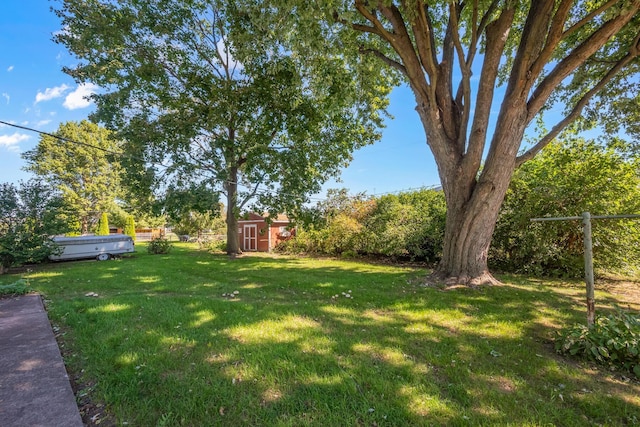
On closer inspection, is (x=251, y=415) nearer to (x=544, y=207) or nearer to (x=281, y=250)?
(x=544, y=207)

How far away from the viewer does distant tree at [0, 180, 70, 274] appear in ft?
30.5

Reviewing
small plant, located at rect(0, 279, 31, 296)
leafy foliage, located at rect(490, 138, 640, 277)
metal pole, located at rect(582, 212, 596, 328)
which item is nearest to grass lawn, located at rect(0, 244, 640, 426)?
metal pole, located at rect(582, 212, 596, 328)

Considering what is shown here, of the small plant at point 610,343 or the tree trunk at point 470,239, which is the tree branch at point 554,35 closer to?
the tree trunk at point 470,239

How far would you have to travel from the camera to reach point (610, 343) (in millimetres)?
2674

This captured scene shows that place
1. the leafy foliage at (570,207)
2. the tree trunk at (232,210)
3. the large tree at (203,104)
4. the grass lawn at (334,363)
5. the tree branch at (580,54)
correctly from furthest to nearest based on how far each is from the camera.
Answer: the tree trunk at (232,210), the large tree at (203,104), the leafy foliage at (570,207), the tree branch at (580,54), the grass lawn at (334,363)

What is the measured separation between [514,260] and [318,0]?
883 centimetres

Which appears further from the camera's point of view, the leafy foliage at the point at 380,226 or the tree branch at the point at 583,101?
the leafy foliage at the point at 380,226

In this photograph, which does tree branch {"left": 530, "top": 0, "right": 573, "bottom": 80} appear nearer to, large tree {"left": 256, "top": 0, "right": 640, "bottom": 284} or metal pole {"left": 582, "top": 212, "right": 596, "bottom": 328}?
large tree {"left": 256, "top": 0, "right": 640, "bottom": 284}

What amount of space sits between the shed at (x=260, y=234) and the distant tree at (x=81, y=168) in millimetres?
13144

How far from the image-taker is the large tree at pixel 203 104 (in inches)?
410

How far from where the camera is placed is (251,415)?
193cm

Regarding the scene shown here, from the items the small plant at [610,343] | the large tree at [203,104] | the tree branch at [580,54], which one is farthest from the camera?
the large tree at [203,104]

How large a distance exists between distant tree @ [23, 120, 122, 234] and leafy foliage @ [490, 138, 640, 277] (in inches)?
1117

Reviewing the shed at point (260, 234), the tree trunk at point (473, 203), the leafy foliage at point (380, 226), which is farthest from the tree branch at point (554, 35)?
the shed at point (260, 234)
